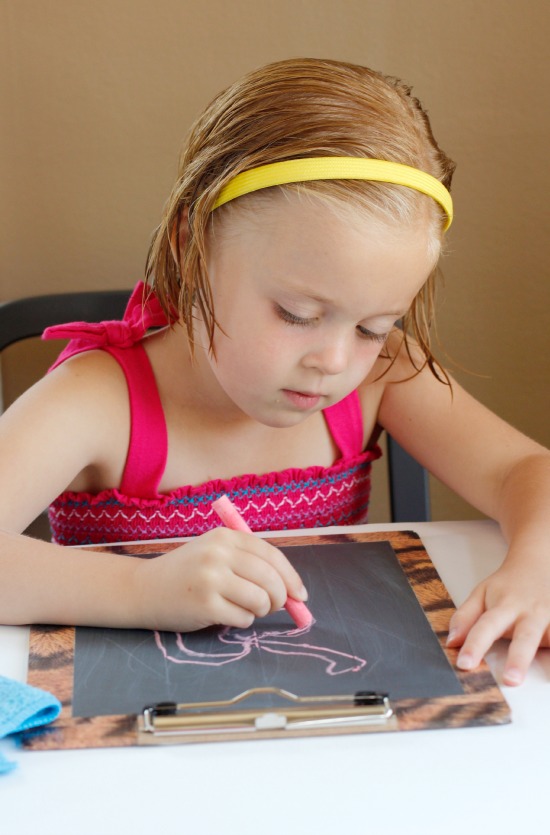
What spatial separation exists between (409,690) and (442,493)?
1034mm

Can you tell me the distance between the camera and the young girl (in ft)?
2.38

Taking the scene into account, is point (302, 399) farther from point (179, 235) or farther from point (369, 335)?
point (179, 235)

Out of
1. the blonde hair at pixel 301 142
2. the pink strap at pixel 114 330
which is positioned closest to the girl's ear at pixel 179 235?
the blonde hair at pixel 301 142

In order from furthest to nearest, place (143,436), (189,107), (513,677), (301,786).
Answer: (189,107), (143,436), (513,677), (301,786)

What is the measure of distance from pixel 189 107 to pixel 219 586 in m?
0.89

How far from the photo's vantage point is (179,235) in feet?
2.94

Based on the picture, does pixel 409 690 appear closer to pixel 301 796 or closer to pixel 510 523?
pixel 301 796

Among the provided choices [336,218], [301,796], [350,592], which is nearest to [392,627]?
[350,592]

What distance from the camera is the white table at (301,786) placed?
0.51 meters

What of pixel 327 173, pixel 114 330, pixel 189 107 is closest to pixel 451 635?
pixel 327 173

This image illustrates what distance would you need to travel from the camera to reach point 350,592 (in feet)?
2.48

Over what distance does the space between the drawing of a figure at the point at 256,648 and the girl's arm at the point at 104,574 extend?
0.04ft

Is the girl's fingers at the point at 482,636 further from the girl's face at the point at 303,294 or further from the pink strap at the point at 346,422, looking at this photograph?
the pink strap at the point at 346,422

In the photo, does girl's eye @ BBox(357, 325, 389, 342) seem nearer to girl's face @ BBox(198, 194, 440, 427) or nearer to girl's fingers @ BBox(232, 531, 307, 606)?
girl's face @ BBox(198, 194, 440, 427)
